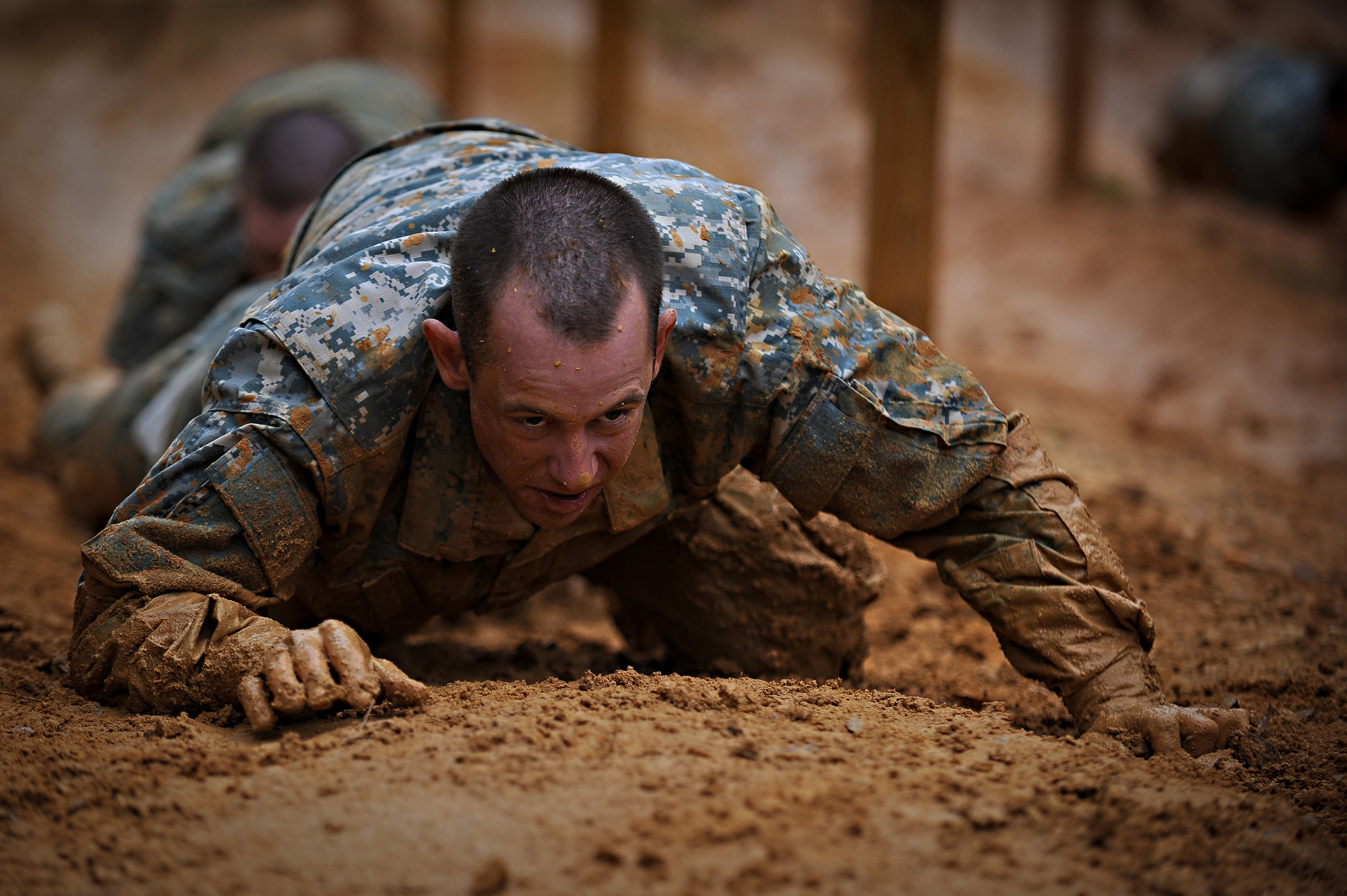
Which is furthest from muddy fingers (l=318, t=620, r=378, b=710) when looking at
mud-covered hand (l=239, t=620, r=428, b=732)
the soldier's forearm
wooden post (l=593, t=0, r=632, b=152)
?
wooden post (l=593, t=0, r=632, b=152)

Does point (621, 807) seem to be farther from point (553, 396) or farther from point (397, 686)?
point (553, 396)

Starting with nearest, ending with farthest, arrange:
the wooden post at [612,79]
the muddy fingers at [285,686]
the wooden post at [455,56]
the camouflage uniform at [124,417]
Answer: the muddy fingers at [285,686], the camouflage uniform at [124,417], the wooden post at [612,79], the wooden post at [455,56]

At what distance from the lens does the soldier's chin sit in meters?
2.06

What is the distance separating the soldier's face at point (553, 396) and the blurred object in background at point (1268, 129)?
775cm

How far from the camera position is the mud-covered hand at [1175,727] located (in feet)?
6.59

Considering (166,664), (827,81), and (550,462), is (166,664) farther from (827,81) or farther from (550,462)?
(827,81)

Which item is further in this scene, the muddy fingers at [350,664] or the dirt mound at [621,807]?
the muddy fingers at [350,664]

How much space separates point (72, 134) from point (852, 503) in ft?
29.8

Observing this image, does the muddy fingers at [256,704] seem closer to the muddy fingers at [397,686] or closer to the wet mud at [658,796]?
the wet mud at [658,796]

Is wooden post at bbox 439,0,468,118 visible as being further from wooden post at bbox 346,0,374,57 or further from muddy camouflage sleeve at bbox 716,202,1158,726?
muddy camouflage sleeve at bbox 716,202,1158,726

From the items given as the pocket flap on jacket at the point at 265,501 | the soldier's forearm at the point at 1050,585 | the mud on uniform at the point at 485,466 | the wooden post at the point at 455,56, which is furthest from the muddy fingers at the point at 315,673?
the wooden post at the point at 455,56

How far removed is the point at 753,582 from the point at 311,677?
1196mm

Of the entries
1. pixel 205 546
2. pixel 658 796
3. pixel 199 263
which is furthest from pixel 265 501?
pixel 199 263

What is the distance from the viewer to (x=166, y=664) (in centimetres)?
190
